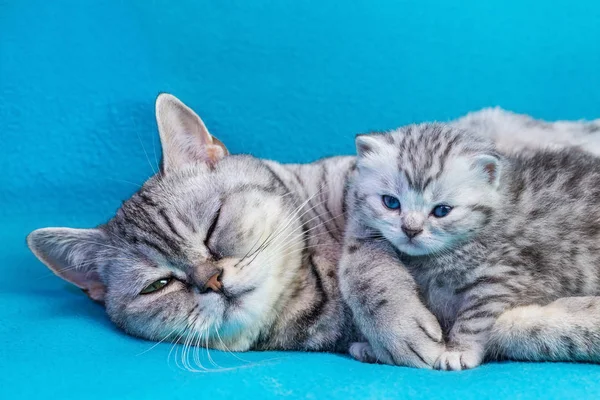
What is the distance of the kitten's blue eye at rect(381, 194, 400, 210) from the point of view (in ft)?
5.31

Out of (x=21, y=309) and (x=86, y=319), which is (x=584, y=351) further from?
(x=21, y=309)

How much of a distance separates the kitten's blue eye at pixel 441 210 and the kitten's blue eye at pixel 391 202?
0.09 m

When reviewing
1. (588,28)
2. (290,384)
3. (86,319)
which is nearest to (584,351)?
(290,384)

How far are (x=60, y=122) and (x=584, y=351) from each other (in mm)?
1817

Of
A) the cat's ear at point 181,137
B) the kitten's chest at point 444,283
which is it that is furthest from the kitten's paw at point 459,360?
the cat's ear at point 181,137

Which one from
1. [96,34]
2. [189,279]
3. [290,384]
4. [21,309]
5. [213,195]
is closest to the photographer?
[290,384]

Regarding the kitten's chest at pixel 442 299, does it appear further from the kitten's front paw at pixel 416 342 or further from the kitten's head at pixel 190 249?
the kitten's head at pixel 190 249

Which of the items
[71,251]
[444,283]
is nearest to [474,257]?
[444,283]

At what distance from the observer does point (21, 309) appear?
188cm

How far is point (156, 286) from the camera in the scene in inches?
63.6

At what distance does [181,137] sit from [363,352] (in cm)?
73

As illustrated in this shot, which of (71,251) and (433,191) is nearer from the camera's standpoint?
(433,191)

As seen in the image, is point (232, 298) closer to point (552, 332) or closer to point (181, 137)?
point (181, 137)

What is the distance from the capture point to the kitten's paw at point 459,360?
1.43m
